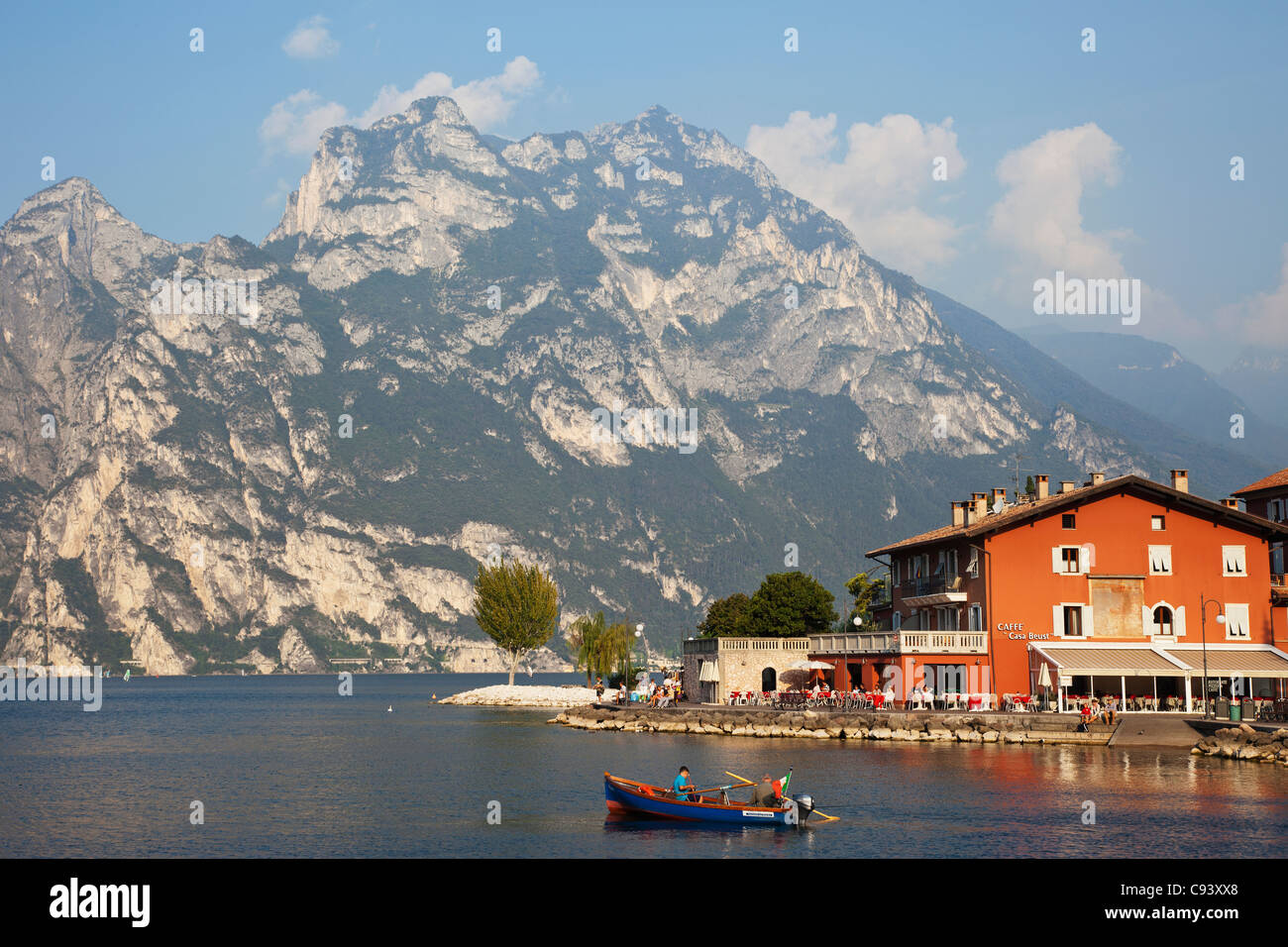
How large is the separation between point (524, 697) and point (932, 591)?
7843cm

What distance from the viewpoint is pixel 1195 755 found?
63.2 meters

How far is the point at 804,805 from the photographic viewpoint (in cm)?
4353

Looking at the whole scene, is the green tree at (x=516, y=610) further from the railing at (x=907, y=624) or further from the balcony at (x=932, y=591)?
the balcony at (x=932, y=591)

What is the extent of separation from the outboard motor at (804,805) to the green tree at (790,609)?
71.5 metres

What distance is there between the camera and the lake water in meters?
39.5

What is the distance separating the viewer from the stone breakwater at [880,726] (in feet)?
227

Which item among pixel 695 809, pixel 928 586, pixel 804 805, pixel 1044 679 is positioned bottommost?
pixel 695 809

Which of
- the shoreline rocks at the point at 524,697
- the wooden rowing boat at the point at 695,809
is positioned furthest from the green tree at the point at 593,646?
the wooden rowing boat at the point at 695,809

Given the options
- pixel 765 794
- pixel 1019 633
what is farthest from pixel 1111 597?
pixel 765 794

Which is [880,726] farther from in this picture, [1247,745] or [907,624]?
[1247,745]

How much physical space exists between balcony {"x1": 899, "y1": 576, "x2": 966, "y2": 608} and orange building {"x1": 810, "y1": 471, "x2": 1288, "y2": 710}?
34.5 inches
